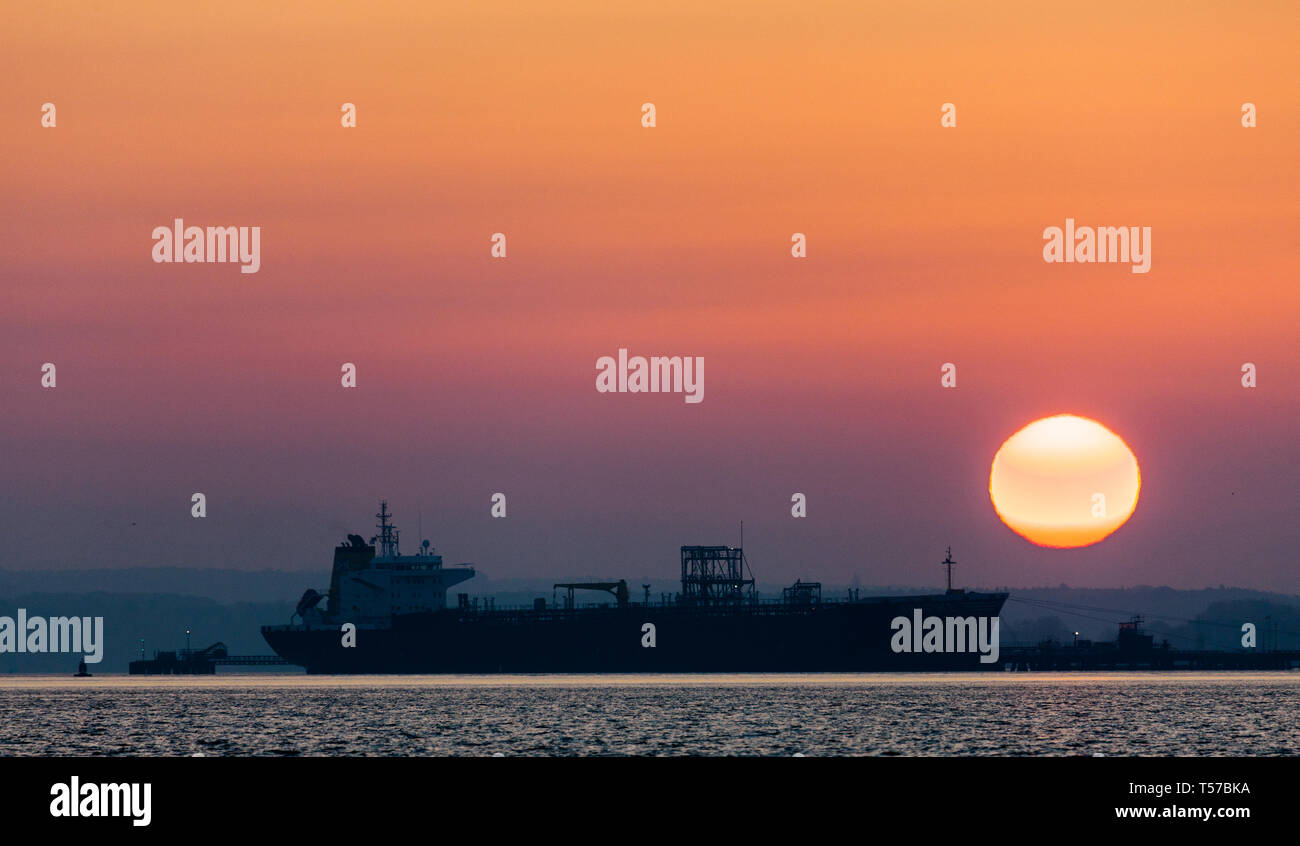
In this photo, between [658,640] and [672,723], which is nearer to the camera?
[672,723]

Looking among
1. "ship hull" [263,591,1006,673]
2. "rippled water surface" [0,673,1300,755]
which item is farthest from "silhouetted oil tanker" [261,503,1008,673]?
"rippled water surface" [0,673,1300,755]

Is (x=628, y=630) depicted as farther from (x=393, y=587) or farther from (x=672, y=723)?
(x=672, y=723)

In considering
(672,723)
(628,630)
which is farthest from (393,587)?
(672,723)
